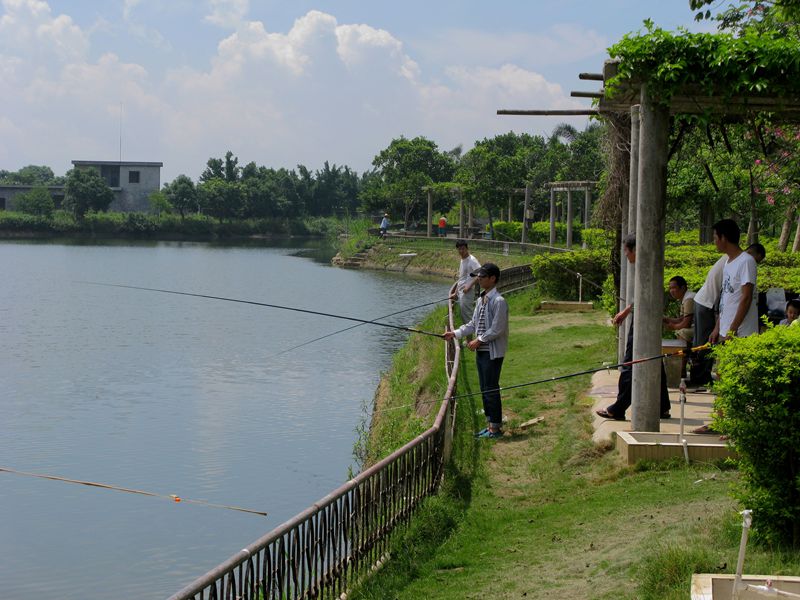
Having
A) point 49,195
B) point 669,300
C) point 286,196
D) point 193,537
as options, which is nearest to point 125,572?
point 193,537

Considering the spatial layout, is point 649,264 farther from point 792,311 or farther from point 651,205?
point 792,311

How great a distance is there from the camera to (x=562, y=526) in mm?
6996

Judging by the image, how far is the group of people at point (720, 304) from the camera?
7816 millimetres

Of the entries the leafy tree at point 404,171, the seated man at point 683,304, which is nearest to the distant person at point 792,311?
the seated man at point 683,304

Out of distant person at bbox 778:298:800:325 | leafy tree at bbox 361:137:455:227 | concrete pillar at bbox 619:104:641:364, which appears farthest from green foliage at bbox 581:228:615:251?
leafy tree at bbox 361:137:455:227

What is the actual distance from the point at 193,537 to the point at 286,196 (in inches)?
3776

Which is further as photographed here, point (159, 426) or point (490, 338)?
point (159, 426)

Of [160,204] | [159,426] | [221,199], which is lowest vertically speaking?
[159,426]

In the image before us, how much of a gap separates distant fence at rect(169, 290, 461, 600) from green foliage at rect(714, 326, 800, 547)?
2.46m

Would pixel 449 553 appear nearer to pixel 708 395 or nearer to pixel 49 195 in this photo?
pixel 708 395

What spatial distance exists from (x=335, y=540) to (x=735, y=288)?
3.72 meters

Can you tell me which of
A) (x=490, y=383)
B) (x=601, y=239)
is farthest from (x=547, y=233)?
(x=490, y=383)

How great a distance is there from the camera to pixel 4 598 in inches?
377

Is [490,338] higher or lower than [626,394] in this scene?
higher
